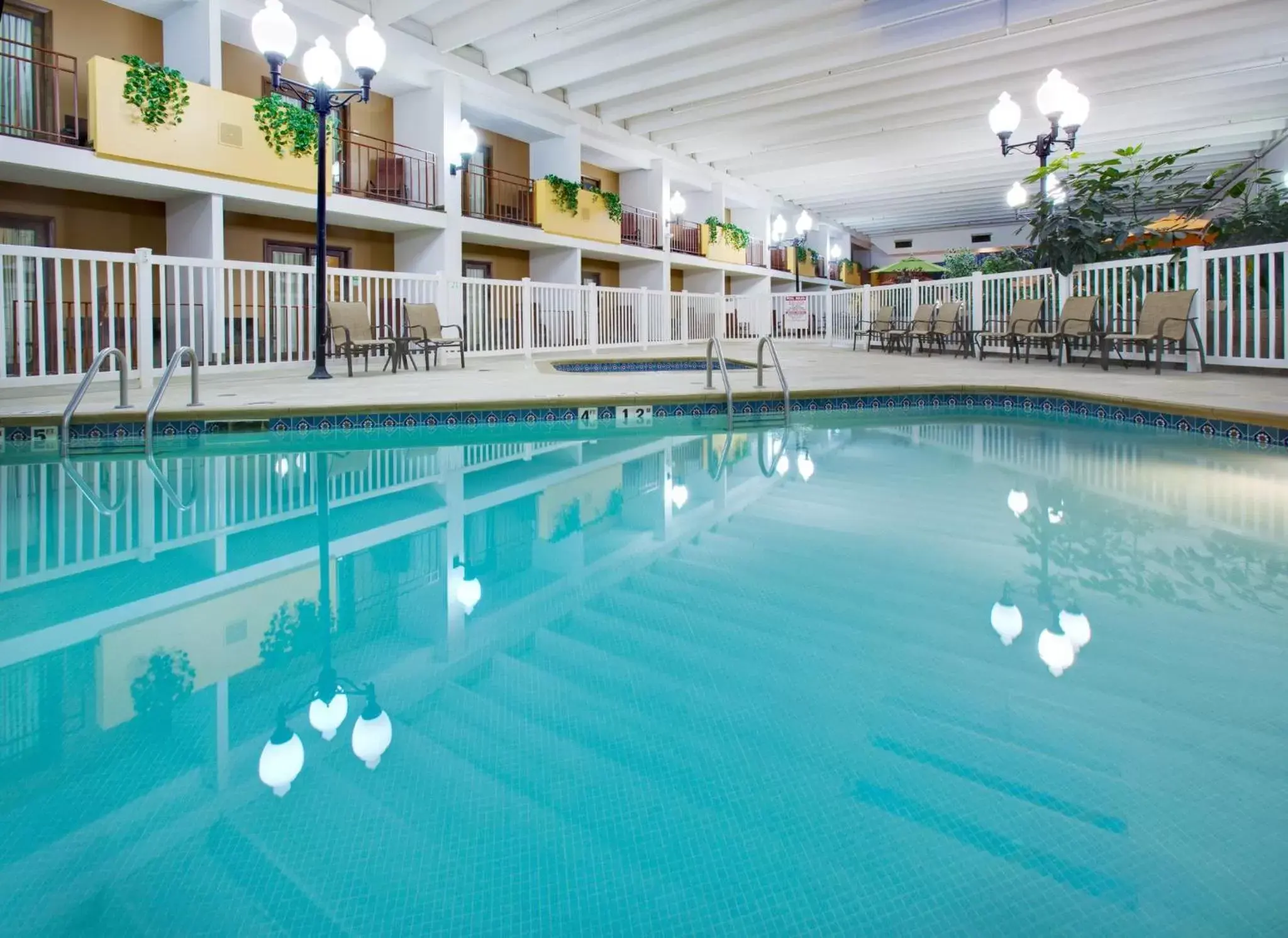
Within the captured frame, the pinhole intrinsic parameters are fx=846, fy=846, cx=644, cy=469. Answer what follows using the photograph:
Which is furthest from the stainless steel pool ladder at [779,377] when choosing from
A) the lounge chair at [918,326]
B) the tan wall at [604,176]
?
the tan wall at [604,176]

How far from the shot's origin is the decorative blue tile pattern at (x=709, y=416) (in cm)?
526

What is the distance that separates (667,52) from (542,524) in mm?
11623

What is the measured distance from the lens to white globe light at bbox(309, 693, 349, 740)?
1587 millimetres

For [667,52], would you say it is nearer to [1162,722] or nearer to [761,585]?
[761,585]

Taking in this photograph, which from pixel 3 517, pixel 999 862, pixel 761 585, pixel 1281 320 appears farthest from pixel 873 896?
pixel 1281 320

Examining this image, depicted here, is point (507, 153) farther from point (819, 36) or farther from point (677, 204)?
point (819, 36)

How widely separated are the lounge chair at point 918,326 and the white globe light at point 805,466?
28.1 feet

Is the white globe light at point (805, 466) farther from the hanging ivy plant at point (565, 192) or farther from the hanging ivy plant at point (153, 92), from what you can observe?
the hanging ivy plant at point (565, 192)

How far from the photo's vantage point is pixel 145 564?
2.77 meters

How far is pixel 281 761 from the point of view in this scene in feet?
4.83

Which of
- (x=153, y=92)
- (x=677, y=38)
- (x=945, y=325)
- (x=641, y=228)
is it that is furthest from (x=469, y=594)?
(x=641, y=228)

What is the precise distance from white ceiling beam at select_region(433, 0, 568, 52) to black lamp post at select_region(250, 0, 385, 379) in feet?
13.1

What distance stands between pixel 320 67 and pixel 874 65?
9.27m

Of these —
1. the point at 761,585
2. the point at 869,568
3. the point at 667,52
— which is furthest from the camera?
the point at 667,52
